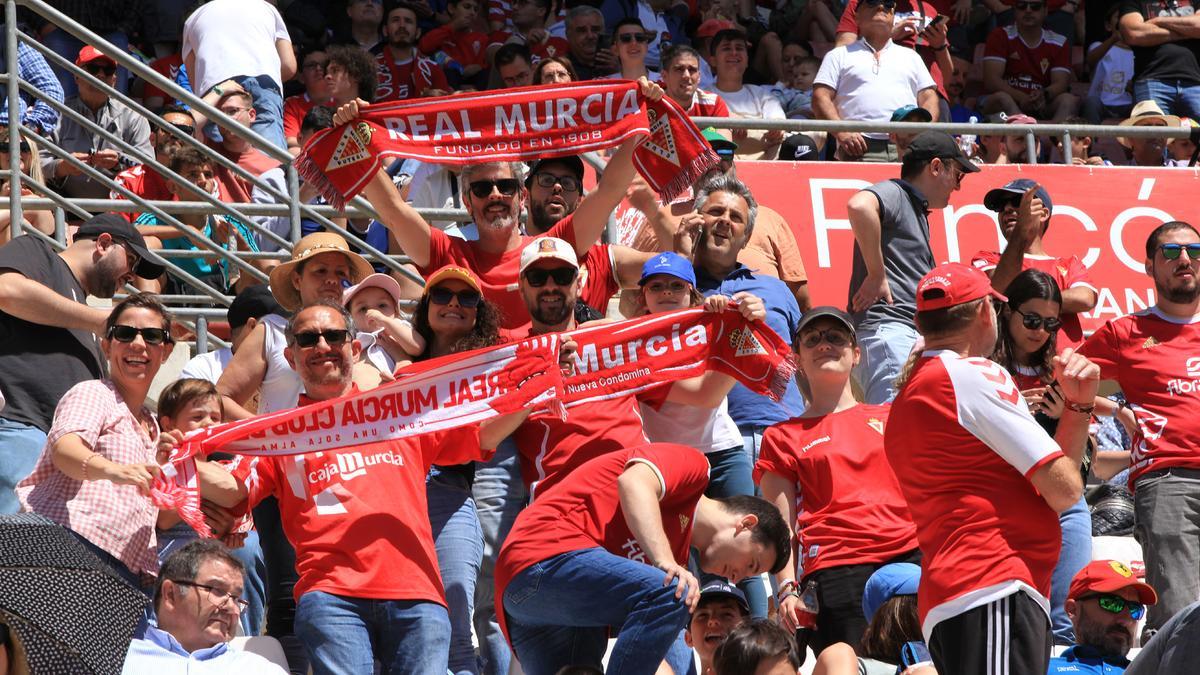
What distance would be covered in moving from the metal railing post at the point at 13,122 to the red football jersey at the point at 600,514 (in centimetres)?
394

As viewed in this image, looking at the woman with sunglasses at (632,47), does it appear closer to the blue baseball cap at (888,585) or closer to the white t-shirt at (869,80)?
the white t-shirt at (869,80)

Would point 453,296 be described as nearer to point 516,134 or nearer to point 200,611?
point 516,134

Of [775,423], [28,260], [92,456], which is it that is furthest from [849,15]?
[92,456]

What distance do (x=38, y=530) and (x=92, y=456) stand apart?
140 inches

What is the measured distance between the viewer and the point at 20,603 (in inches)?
91.1

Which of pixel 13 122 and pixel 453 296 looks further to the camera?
pixel 13 122

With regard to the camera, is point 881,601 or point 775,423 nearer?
point 881,601

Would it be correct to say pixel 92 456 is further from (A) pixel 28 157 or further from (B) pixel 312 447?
(A) pixel 28 157

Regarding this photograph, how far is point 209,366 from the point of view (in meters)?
7.55

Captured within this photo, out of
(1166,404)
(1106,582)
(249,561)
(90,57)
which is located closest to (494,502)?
(249,561)

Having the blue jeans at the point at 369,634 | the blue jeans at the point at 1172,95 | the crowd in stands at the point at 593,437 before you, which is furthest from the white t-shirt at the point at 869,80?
the blue jeans at the point at 369,634

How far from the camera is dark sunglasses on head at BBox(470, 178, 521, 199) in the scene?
25.0 feet

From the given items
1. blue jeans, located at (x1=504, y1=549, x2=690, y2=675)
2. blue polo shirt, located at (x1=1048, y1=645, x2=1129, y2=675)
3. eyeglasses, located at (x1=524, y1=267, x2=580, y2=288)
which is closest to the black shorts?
blue jeans, located at (x1=504, y1=549, x2=690, y2=675)

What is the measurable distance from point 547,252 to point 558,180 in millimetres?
1356
